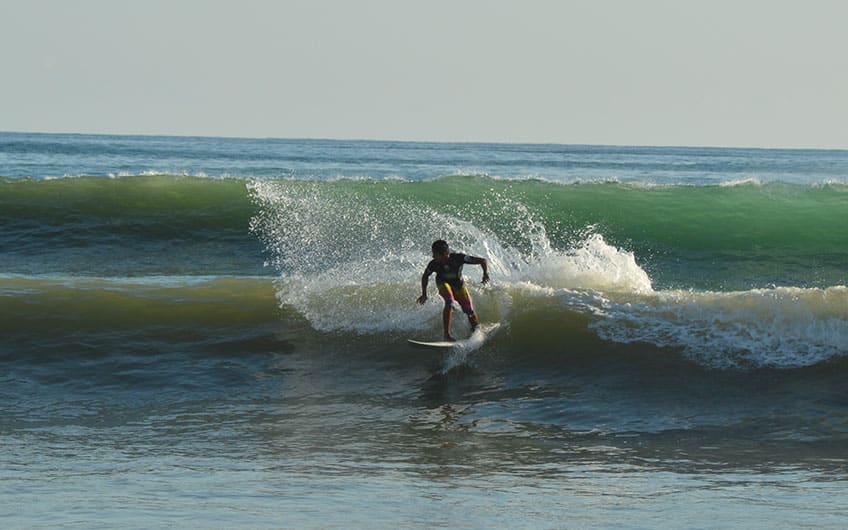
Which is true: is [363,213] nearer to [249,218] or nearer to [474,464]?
[249,218]

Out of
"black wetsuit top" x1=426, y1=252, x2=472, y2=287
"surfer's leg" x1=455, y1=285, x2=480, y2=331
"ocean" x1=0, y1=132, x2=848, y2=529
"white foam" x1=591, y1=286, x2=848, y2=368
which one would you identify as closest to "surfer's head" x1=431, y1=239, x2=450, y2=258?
"black wetsuit top" x1=426, y1=252, x2=472, y2=287

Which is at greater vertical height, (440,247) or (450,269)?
(440,247)

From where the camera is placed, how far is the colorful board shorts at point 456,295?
1213 cm

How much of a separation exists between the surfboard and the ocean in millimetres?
99

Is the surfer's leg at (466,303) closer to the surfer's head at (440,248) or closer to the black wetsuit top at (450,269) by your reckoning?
the black wetsuit top at (450,269)

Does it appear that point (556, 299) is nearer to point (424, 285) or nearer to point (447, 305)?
point (447, 305)

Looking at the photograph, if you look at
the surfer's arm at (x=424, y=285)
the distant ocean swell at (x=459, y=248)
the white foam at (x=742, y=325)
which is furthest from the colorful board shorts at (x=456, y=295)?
the white foam at (x=742, y=325)

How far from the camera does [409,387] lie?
11.7 meters

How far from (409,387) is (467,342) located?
1.09 m

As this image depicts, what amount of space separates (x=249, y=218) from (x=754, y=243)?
34.3ft

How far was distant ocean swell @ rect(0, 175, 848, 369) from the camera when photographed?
12531 millimetres

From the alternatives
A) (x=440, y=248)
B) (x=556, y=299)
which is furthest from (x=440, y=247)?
(x=556, y=299)

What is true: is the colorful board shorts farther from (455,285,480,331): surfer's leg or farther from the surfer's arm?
the surfer's arm

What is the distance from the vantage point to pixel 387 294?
13.9 meters
